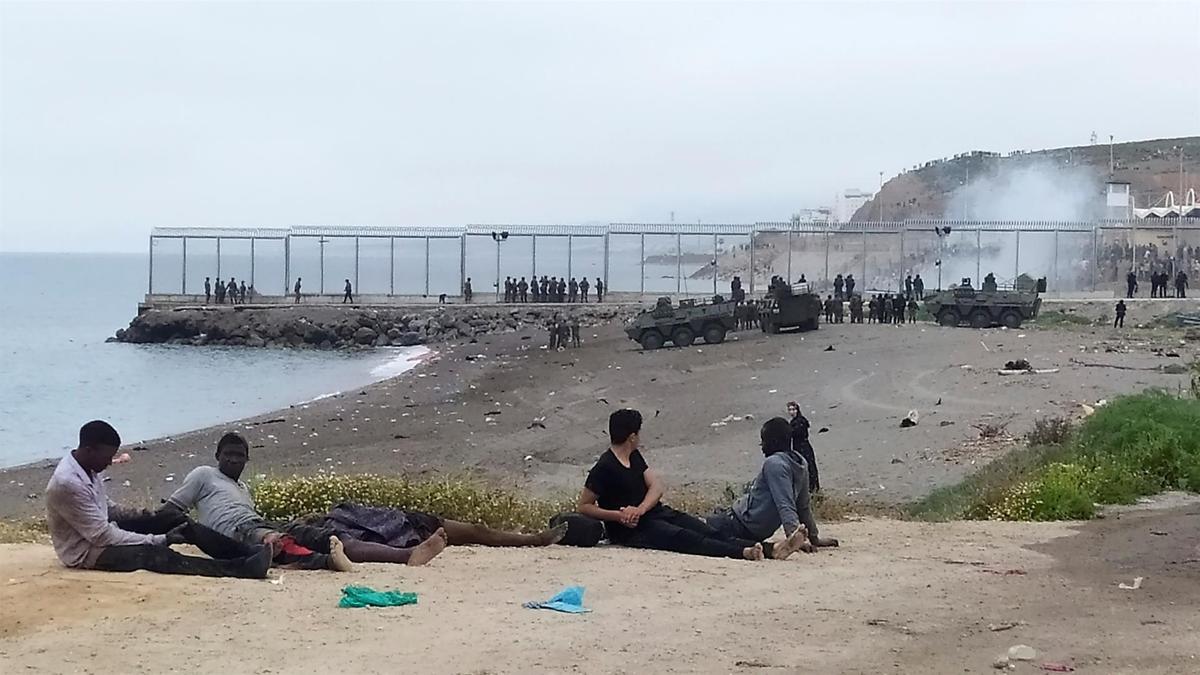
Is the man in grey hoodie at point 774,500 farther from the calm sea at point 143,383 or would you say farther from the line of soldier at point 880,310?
the line of soldier at point 880,310

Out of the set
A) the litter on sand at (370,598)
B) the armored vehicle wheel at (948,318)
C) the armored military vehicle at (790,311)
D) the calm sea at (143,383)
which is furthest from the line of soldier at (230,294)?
the litter on sand at (370,598)

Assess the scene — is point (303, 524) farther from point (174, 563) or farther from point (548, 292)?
point (548, 292)

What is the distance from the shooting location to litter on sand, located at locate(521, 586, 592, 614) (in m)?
8.48

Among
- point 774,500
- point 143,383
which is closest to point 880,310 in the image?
point 143,383

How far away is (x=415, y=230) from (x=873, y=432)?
4758cm

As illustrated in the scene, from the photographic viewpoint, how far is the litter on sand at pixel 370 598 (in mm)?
8508

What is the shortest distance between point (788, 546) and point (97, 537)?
14.9 ft

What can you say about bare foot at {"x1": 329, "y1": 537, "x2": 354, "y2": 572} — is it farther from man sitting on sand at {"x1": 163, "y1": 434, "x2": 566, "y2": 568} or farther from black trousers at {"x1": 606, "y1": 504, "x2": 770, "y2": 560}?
black trousers at {"x1": 606, "y1": 504, "x2": 770, "y2": 560}

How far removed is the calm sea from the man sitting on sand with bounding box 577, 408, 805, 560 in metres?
21.2

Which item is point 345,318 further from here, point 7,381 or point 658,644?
point 658,644

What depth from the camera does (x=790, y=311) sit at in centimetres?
4009

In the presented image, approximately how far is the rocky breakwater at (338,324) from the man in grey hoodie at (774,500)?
42.3 m

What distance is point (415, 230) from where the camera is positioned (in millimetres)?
66688

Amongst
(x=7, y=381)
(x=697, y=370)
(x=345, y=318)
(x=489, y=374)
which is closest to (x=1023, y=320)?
(x=697, y=370)
